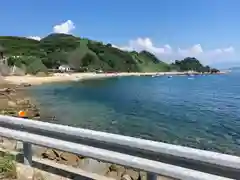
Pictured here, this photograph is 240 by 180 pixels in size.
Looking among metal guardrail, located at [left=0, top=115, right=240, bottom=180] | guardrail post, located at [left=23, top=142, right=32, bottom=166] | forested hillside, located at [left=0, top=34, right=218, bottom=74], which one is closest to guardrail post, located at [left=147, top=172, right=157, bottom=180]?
metal guardrail, located at [left=0, top=115, right=240, bottom=180]

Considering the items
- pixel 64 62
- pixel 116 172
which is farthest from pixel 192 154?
pixel 64 62

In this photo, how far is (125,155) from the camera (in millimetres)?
4605

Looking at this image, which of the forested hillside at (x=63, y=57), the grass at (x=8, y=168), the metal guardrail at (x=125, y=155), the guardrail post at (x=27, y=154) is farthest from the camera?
the forested hillside at (x=63, y=57)

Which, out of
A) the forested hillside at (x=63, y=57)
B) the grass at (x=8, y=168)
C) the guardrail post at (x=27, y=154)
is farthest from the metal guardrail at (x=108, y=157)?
the forested hillside at (x=63, y=57)

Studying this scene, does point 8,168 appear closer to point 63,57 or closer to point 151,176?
point 151,176

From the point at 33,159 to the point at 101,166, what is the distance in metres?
1.79

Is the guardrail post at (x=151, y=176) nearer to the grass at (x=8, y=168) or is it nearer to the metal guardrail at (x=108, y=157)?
the metal guardrail at (x=108, y=157)

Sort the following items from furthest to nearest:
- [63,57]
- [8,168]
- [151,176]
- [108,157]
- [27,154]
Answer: [63,57], [27,154], [8,168], [108,157], [151,176]

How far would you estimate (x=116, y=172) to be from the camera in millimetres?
8531

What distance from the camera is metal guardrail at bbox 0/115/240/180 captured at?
394 cm

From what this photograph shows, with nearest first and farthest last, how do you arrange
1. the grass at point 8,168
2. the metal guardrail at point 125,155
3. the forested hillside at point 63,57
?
the metal guardrail at point 125,155 < the grass at point 8,168 < the forested hillside at point 63,57

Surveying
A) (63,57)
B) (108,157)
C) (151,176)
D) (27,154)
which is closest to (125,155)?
(108,157)

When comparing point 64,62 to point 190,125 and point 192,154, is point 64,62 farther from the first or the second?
point 192,154

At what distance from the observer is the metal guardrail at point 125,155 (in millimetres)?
3943
